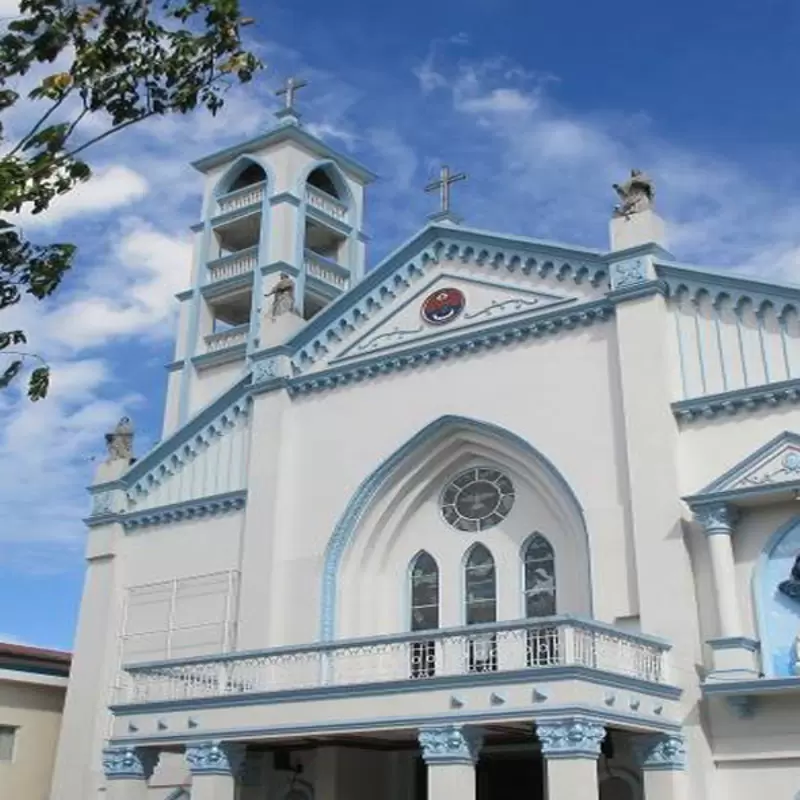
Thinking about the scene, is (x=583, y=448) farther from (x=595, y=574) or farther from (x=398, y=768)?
(x=398, y=768)

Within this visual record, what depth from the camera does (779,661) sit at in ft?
47.8

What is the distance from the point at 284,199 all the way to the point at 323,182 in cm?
326

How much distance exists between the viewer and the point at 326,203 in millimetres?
31312

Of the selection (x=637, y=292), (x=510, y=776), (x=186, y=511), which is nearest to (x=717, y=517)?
(x=637, y=292)

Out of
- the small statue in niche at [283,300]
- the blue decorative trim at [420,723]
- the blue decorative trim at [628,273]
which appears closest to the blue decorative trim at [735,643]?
the blue decorative trim at [420,723]

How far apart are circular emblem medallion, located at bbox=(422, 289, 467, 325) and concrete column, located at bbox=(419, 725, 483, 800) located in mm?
7309

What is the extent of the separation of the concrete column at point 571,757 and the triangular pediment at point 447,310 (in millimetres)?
6827

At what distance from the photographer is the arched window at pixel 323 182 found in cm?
3195

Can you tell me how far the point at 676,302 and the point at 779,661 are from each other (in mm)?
5189

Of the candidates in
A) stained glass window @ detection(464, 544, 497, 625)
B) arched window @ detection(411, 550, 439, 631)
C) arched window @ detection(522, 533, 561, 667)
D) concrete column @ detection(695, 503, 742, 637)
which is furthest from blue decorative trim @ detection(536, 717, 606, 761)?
arched window @ detection(411, 550, 439, 631)

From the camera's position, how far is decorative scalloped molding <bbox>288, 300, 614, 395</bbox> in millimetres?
17516

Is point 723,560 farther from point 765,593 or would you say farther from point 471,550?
point 471,550

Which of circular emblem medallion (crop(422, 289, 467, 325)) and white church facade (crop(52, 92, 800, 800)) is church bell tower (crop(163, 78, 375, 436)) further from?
circular emblem medallion (crop(422, 289, 467, 325))

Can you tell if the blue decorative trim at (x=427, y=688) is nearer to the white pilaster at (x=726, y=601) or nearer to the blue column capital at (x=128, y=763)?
the blue column capital at (x=128, y=763)
